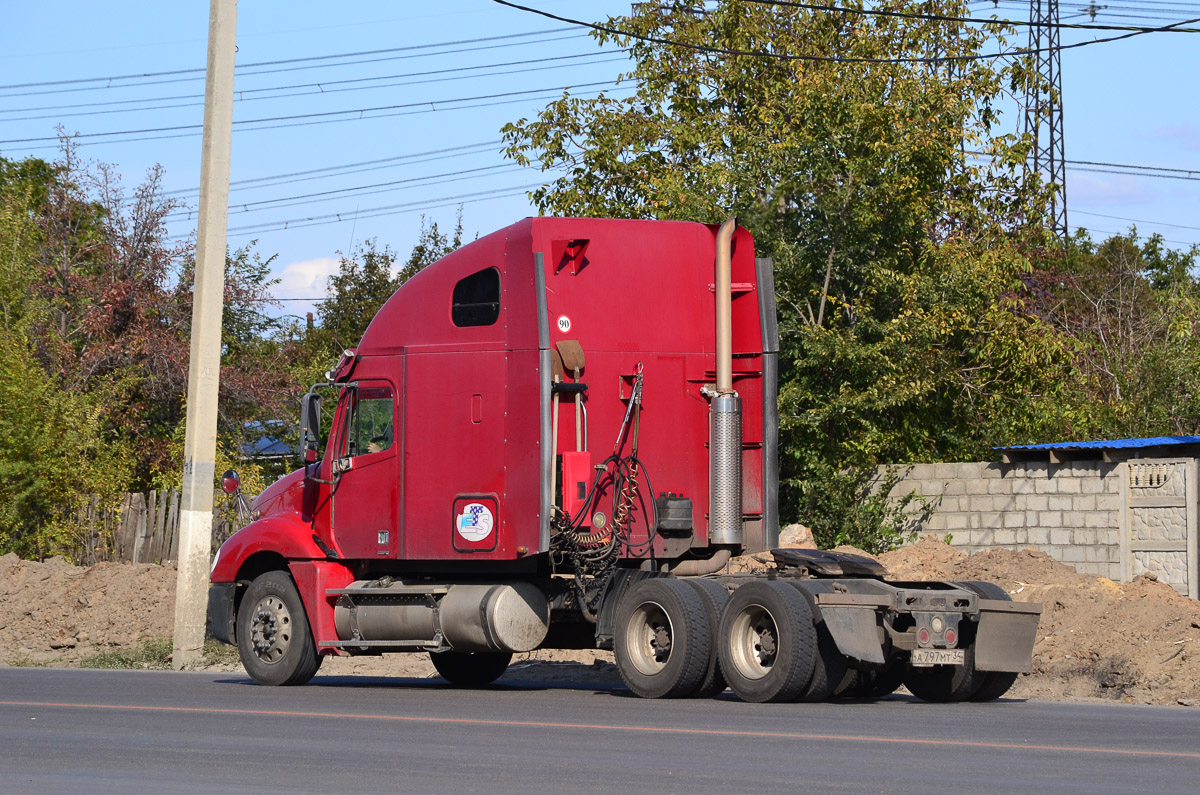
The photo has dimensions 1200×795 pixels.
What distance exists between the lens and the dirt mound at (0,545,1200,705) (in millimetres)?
15070

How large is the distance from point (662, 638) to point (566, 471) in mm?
1691

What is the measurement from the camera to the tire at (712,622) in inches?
490

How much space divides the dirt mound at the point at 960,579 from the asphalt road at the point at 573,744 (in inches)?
79.7

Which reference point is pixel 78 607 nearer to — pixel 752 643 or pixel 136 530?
pixel 136 530

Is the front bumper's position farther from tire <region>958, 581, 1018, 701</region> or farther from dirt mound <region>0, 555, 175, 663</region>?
tire <region>958, 581, 1018, 701</region>

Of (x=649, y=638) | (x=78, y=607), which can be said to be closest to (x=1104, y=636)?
(x=649, y=638)

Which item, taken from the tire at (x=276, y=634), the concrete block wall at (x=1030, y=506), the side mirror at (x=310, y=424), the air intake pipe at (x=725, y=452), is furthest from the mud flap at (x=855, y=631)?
the concrete block wall at (x=1030, y=506)

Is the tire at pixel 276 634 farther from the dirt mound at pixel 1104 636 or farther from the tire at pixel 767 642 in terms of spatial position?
the dirt mound at pixel 1104 636

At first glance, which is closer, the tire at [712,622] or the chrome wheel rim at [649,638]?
the tire at [712,622]

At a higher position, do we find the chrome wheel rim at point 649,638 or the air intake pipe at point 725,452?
the air intake pipe at point 725,452

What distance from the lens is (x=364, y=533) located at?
14492 millimetres

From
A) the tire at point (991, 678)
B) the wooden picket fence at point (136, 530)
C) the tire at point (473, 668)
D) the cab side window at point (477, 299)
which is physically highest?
the cab side window at point (477, 299)

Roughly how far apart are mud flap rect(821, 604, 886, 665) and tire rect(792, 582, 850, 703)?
0.25m

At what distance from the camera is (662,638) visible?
12805 millimetres
